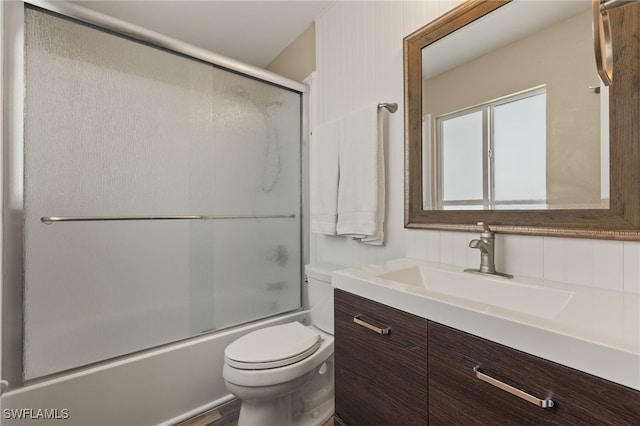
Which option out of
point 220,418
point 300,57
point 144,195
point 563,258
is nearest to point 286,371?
point 220,418

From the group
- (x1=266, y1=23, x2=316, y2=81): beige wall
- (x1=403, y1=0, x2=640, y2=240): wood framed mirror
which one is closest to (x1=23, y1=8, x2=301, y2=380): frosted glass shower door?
(x1=266, y1=23, x2=316, y2=81): beige wall

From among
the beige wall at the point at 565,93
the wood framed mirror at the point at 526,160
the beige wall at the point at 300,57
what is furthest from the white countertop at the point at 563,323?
the beige wall at the point at 300,57

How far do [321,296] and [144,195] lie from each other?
1077 millimetres

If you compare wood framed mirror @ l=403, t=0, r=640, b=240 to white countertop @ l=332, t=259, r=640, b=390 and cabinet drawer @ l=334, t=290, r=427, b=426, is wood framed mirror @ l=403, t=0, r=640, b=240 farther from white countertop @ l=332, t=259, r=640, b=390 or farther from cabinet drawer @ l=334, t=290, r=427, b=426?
cabinet drawer @ l=334, t=290, r=427, b=426

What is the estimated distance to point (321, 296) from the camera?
154 cm

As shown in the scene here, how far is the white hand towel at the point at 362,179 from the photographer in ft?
A: 4.48

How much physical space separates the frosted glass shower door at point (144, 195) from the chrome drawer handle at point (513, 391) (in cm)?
146

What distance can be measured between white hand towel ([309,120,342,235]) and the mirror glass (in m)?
0.50

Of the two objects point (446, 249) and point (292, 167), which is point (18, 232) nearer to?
point (292, 167)

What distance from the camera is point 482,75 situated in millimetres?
1059

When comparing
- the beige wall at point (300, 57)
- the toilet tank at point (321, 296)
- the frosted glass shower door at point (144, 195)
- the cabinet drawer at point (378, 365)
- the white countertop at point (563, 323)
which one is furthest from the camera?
the beige wall at point (300, 57)

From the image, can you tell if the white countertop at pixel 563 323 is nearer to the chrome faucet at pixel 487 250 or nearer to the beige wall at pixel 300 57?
the chrome faucet at pixel 487 250

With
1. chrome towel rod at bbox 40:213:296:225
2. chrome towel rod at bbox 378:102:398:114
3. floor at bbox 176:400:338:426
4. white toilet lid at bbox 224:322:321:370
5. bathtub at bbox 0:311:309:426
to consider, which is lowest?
floor at bbox 176:400:338:426

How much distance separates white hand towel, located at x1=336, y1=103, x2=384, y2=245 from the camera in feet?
4.48
